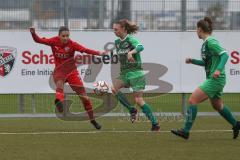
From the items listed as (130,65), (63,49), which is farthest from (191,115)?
(63,49)

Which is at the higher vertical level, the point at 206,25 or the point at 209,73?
the point at 206,25

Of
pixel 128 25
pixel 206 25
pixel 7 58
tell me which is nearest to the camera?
pixel 206 25

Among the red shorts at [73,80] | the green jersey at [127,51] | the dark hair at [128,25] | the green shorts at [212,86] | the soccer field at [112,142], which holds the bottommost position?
the soccer field at [112,142]

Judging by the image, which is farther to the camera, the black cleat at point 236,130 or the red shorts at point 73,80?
the red shorts at point 73,80

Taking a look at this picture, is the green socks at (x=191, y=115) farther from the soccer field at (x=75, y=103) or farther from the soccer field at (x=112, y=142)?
the soccer field at (x=75, y=103)

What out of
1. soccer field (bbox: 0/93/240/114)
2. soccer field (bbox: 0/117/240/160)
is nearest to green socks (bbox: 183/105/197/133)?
soccer field (bbox: 0/117/240/160)

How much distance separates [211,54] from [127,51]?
2448 mm

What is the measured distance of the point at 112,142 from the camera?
12.4 meters

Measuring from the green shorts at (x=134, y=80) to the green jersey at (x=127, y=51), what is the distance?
0.26 ft

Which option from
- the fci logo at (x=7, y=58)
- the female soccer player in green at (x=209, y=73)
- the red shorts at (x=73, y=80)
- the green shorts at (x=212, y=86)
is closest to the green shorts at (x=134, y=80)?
the red shorts at (x=73, y=80)

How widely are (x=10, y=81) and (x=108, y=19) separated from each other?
3.07 metres

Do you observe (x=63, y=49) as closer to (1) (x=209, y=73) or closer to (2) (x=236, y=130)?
(1) (x=209, y=73)

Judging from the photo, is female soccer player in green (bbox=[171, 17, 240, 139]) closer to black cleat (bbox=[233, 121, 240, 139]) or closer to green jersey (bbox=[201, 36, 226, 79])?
green jersey (bbox=[201, 36, 226, 79])

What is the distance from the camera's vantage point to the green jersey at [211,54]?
1244 cm
